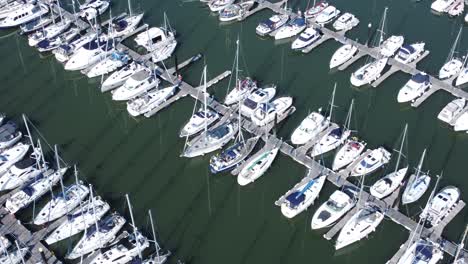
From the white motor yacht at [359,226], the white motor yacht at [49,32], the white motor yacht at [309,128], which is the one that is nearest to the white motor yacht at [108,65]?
the white motor yacht at [49,32]

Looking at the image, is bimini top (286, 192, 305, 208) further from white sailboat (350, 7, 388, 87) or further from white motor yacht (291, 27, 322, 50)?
white motor yacht (291, 27, 322, 50)

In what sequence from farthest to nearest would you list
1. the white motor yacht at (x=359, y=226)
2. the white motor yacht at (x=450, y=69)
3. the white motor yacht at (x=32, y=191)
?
the white motor yacht at (x=450, y=69) → the white motor yacht at (x=32, y=191) → the white motor yacht at (x=359, y=226)

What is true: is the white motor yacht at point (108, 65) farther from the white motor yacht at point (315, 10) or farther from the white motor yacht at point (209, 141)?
the white motor yacht at point (315, 10)

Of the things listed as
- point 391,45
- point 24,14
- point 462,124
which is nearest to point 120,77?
point 24,14

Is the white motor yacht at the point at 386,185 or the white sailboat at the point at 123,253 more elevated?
the white motor yacht at the point at 386,185

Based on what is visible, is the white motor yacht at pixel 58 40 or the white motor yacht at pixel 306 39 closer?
the white motor yacht at pixel 58 40

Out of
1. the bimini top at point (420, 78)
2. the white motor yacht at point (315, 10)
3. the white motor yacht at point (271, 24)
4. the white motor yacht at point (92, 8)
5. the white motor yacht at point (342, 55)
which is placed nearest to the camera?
the bimini top at point (420, 78)

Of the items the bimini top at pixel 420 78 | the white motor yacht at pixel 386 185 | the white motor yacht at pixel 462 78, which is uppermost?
the bimini top at pixel 420 78
